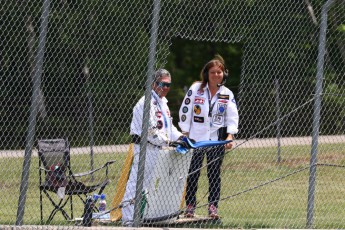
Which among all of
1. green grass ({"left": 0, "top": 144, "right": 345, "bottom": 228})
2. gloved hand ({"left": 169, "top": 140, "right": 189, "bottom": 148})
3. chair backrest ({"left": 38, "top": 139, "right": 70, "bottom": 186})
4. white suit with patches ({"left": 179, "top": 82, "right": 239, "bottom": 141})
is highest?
white suit with patches ({"left": 179, "top": 82, "right": 239, "bottom": 141})

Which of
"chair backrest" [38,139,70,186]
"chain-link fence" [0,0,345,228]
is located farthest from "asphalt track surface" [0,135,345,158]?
"chair backrest" [38,139,70,186]

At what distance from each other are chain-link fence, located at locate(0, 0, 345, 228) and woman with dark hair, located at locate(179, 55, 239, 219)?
24cm

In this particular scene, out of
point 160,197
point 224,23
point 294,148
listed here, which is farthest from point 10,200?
point 294,148

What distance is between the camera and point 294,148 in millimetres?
14625

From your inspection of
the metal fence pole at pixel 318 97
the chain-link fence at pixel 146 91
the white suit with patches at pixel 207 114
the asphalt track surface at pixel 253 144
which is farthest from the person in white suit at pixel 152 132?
the metal fence pole at pixel 318 97

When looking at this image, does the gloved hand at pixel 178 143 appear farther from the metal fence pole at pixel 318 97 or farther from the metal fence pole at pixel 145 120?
the metal fence pole at pixel 318 97

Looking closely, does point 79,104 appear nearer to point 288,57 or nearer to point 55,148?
point 55,148

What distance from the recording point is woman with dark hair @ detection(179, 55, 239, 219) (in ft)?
35.2

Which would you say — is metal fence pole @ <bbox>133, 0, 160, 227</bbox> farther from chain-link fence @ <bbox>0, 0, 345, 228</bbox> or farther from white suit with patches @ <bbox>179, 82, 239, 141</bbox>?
white suit with patches @ <bbox>179, 82, 239, 141</bbox>

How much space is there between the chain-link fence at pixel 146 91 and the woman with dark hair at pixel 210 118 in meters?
0.24

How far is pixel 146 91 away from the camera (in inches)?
382

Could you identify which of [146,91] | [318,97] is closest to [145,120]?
[146,91]

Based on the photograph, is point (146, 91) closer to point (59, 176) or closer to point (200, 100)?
point (200, 100)

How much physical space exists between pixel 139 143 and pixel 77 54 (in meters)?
1.60
